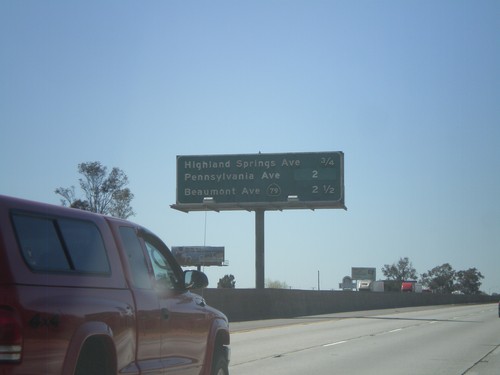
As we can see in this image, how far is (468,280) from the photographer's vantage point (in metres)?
176

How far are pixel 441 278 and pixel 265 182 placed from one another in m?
138

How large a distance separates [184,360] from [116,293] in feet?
5.06

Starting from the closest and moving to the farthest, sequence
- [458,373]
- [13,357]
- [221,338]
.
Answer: [13,357], [221,338], [458,373]

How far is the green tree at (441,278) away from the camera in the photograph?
6767 inches

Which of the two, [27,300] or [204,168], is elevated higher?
[204,168]

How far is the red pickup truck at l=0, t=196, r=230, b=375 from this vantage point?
200 inches

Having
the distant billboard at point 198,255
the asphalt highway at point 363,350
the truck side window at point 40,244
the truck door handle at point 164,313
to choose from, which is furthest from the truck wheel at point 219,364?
the distant billboard at point 198,255

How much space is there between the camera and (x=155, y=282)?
7.28 meters

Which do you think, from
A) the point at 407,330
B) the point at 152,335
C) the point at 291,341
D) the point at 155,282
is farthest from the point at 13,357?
the point at 407,330

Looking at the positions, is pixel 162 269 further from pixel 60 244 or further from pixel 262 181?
pixel 262 181

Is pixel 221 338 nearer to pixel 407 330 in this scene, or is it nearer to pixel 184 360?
pixel 184 360

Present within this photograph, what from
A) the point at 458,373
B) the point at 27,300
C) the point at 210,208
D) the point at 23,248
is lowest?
the point at 458,373

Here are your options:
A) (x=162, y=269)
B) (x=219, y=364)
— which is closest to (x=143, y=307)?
(x=162, y=269)

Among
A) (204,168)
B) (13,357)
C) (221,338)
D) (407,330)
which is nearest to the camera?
(13,357)
